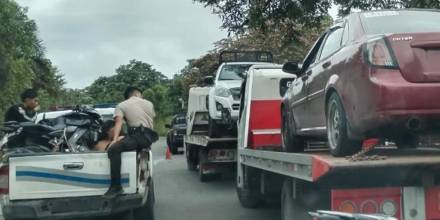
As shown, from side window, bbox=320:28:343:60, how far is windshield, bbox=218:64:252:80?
7928mm

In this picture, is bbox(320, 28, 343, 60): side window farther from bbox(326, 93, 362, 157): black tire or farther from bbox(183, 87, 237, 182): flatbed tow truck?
bbox(183, 87, 237, 182): flatbed tow truck

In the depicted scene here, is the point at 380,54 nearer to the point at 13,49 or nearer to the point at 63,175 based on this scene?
the point at 63,175

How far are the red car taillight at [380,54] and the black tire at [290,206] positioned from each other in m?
1.88

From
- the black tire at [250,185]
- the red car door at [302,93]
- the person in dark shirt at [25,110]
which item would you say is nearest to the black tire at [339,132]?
the red car door at [302,93]

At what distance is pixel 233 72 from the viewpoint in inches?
607

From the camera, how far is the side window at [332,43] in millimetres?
6727

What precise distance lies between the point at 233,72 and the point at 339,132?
9471mm

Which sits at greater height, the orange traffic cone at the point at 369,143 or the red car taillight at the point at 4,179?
the orange traffic cone at the point at 369,143

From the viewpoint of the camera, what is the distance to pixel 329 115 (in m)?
6.46

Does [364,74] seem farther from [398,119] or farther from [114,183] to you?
[114,183]

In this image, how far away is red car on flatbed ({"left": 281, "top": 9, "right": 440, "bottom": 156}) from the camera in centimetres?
531

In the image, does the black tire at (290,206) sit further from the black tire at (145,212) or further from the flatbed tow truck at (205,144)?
the flatbed tow truck at (205,144)

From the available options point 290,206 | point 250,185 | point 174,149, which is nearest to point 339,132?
point 290,206

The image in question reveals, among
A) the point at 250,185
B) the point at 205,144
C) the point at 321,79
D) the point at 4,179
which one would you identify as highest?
the point at 321,79
